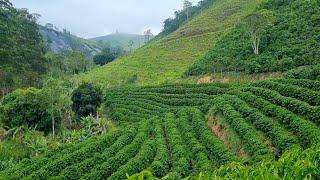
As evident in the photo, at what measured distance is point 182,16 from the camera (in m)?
145

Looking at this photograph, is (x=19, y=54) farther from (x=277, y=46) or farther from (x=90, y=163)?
(x=90, y=163)

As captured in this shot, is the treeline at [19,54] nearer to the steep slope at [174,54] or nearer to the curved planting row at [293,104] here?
the steep slope at [174,54]

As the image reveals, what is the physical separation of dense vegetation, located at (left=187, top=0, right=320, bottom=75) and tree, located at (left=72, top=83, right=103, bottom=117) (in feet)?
50.8

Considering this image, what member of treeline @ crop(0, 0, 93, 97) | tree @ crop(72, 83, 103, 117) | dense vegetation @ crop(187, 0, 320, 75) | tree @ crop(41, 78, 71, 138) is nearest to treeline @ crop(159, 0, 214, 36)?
treeline @ crop(0, 0, 93, 97)

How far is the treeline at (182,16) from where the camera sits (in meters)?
142

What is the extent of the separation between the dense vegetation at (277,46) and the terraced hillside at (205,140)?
11.5m

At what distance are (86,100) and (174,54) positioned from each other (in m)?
47.7

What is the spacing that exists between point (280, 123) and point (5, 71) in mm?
41943

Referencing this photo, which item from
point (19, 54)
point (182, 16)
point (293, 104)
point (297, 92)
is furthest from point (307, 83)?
point (182, 16)

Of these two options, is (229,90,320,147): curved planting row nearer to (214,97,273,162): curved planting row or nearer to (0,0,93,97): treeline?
(214,97,273,162): curved planting row

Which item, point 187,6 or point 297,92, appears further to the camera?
point 187,6

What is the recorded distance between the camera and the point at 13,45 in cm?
6338

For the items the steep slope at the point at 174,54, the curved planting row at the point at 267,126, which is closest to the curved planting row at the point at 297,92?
the curved planting row at the point at 267,126

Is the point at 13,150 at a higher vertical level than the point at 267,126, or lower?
lower
